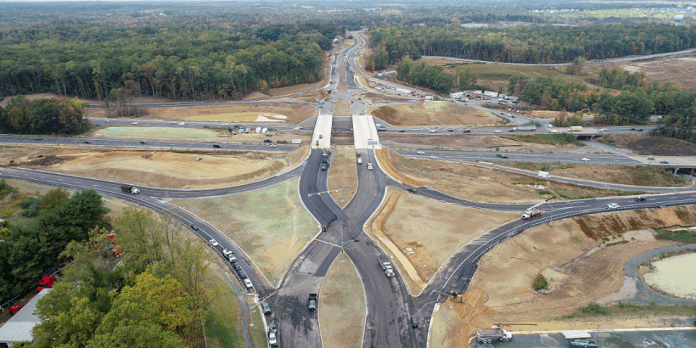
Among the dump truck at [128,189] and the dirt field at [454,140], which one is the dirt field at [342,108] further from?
the dump truck at [128,189]

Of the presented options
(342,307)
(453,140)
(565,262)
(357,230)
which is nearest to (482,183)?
(565,262)

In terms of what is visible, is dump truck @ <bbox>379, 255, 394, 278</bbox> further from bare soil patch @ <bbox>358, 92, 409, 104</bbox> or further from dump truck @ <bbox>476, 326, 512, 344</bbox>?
bare soil patch @ <bbox>358, 92, 409, 104</bbox>

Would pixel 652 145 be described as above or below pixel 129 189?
below

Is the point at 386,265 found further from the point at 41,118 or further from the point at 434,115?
the point at 41,118

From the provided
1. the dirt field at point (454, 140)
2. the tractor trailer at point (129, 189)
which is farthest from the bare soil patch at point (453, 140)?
the tractor trailer at point (129, 189)

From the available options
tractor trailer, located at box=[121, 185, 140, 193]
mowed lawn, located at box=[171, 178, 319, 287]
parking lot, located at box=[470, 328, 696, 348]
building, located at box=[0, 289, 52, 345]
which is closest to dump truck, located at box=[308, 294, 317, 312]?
mowed lawn, located at box=[171, 178, 319, 287]

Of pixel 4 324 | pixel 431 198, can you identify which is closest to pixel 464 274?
pixel 431 198
